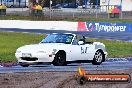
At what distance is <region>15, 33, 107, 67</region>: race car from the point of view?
17109mm

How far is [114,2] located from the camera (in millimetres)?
82125

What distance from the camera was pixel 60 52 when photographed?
17562mm

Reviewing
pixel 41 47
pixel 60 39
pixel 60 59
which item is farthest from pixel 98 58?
pixel 41 47

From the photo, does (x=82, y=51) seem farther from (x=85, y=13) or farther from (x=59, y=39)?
(x=85, y=13)

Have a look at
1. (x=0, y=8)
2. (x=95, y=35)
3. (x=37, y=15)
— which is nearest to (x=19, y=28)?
(x=95, y=35)

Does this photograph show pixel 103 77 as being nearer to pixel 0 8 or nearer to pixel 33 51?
pixel 33 51

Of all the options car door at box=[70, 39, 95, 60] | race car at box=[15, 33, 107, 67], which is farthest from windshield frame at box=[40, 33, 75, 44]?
car door at box=[70, 39, 95, 60]

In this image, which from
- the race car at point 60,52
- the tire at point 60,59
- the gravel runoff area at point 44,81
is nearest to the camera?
the gravel runoff area at point 44,81

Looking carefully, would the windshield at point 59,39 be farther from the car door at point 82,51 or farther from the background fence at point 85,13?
the background fence at point 85,13

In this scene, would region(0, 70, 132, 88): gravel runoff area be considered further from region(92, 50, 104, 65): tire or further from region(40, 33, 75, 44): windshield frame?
region(92, 50, 104, 65): tire

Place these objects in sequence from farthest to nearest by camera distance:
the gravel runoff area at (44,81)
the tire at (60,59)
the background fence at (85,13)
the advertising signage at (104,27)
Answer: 1. the background fence at (85,13)
2. the advertising signage at (104,27)
3. the tire at (60,59)
4. the gravel runoff area at (44,81)

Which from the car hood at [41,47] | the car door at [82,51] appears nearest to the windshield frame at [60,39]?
the car door at [82,51]

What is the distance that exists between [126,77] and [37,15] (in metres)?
52.0

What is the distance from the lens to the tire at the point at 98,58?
63.1 feet
